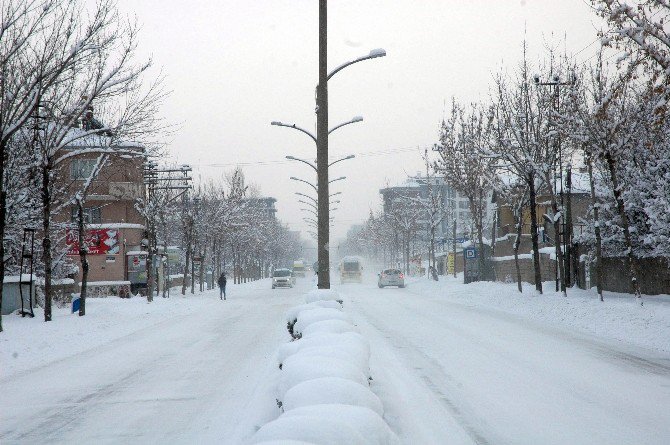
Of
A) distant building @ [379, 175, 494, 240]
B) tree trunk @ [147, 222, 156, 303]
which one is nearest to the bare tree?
distant building @ [379, 175, 494, 240]

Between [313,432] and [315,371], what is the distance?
2.10m

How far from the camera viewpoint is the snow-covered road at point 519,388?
7.46 meters

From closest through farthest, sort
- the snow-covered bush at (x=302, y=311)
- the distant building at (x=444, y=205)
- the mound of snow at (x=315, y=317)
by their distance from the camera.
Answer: the mound of snow at (x=315, y=317)
the snow-covered bush at (x=302, y=311)
the distant building at (x=444, y=205)

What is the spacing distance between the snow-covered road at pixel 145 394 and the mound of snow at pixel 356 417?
296 centimetres

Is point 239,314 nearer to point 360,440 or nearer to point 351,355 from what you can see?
point 351,355

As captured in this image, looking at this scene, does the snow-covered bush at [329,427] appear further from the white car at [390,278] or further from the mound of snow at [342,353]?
the white car at [390,278]

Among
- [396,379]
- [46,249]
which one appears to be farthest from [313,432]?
[46,249]

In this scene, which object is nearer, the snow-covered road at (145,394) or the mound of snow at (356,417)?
the mound of snow at (356,417)

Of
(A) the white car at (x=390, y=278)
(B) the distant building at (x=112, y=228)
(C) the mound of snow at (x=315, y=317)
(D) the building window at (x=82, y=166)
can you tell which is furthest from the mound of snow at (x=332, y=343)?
(A) the white car at (x=390, y=278)

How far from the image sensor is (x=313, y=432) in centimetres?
388

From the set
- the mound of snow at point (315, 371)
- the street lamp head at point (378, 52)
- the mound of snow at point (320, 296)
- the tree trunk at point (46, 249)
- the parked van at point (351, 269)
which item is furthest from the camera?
the parked van at point (351, 269)

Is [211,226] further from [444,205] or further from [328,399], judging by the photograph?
[444,205]

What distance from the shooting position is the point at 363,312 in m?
27.6

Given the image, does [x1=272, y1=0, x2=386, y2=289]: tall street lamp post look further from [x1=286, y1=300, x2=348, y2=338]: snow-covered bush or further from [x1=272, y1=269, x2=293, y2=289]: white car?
[x1=272, y1=269, x2=293, y2=289]: white car
